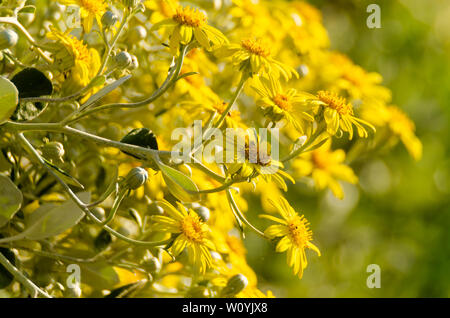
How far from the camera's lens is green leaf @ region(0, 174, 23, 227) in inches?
22.9

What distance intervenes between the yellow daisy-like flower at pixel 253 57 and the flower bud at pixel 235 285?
220 mm

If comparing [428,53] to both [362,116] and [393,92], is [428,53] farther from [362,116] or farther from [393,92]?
[362,116]

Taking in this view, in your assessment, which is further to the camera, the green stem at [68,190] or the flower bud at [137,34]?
the flower bud at [137,34]

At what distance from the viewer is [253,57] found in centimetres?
64

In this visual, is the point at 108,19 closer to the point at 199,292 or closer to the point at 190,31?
the point at 190,31

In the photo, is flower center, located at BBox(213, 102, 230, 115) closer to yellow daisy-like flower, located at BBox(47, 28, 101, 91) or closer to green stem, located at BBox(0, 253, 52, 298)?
yellow daisy-like flower, located at BBox(47, 28, 101, 91)

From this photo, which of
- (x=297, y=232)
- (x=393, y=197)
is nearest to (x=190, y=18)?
(x=297, y=232)

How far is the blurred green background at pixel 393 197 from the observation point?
1.41 m

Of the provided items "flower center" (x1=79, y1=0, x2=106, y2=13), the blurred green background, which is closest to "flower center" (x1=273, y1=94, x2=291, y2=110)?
"flower center" (x1=79, y1=0, x2=106, y2=13)

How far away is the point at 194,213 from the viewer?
0.61 meters

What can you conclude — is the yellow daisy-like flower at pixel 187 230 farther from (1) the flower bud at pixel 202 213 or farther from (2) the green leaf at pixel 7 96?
(2) the green leaf at pixel 7 96

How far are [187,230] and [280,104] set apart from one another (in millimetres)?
152

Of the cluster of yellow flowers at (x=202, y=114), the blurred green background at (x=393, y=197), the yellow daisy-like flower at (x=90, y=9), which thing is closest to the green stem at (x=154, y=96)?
the cluster of yellow flowers at (x=202, y=114)
